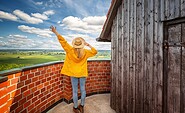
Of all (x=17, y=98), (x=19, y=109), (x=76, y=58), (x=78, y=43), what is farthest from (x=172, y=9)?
(x=19, y=109)

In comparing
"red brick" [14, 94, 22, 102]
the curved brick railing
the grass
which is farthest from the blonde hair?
the grass

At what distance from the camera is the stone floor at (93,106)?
3486 mm

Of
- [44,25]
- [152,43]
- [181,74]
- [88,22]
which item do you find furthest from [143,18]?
[88,22]

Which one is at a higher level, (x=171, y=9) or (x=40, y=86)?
(x=171, y=9)

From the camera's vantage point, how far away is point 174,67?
6.66 ft

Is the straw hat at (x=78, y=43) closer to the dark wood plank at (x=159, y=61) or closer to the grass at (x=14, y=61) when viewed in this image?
the dark wood plank at (x=159, y=61)

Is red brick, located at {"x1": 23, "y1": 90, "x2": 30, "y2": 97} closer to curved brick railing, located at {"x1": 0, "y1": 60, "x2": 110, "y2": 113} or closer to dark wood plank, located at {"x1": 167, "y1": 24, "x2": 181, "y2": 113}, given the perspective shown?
curved brick railing, located at {"x1": 0, "y1": 60, "x2": 110, "y2": 113}

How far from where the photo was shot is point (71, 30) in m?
113

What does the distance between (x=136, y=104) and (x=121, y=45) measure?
1.53 meters

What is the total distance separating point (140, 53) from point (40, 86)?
2.70 m

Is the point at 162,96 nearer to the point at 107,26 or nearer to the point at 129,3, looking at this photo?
the point at 129,3

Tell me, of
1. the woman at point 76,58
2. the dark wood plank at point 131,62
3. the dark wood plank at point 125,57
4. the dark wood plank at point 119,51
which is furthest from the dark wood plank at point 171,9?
the woman at point 76,58

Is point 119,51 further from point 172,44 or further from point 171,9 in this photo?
point 171,9

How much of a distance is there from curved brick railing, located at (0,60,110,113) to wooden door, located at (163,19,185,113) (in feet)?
8.76
